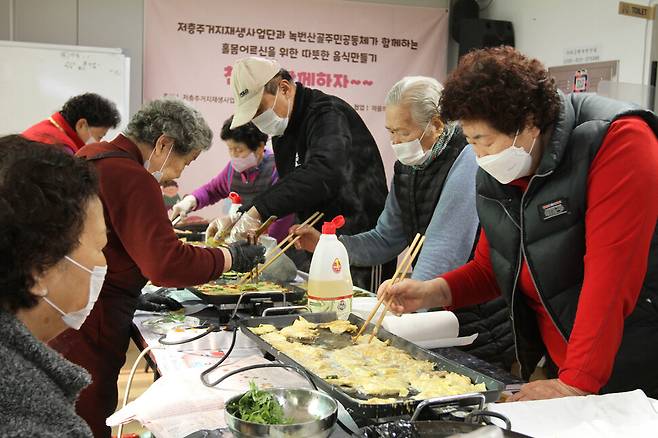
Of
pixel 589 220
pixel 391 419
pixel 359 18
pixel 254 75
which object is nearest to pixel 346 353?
pixel 391 419

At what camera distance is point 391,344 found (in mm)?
1812

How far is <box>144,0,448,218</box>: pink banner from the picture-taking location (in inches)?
217

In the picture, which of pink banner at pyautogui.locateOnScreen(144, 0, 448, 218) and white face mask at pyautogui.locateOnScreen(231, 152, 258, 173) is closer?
white face mask at pyautogui.locateOnScreen(231, 152, 258, 173)

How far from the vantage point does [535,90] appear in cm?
164

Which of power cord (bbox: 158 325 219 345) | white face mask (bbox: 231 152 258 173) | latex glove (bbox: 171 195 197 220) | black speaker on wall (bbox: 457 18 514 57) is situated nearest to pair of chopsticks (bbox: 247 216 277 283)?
power cord (bbox: 158 325 219 345)

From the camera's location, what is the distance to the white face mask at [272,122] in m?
3.06

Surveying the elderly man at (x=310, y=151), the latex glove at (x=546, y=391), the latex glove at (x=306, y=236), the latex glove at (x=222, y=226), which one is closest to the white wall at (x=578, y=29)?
the elderly man at (x=310, y=151)

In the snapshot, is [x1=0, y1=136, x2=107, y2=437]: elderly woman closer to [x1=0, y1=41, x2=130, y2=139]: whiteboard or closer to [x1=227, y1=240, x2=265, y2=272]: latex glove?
[x1=227, y1=240, x2=265, y2=272]: latex glove

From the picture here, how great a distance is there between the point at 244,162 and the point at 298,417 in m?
3.20

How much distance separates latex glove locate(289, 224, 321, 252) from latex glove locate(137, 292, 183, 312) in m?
0.55

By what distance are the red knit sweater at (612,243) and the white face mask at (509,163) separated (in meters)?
0.18

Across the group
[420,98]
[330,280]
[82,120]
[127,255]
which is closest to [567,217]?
[330,280]

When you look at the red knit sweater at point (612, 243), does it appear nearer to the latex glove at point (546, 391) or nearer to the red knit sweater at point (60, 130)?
the latex glove at point (546, 391)

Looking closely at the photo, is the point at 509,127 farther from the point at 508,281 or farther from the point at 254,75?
the point at 254,75
